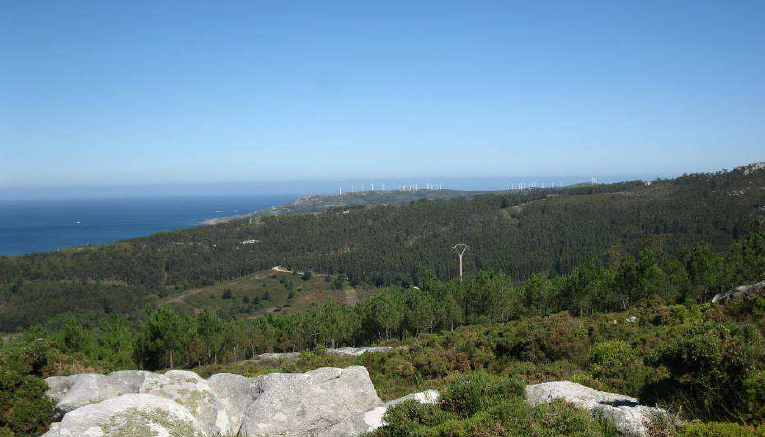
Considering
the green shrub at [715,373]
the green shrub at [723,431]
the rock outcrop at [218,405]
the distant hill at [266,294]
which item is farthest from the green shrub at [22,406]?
the distant hill at [266,294]

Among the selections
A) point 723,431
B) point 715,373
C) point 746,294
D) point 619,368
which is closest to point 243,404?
point 723,431

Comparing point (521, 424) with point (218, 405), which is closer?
point (521, 424)

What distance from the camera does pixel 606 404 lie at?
826 centimetres

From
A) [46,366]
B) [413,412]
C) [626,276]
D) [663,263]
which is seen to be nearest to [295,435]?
[413,412]

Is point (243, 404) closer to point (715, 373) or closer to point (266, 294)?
point (715, 373)

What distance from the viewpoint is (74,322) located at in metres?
37.3

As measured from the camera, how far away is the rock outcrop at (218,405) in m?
8.70

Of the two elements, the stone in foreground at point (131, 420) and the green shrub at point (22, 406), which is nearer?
the stone in foreground at point (131, 420)

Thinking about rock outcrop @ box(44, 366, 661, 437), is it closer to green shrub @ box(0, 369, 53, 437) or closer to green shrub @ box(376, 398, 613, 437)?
green shrub @ box(0, 369, 53, 437)

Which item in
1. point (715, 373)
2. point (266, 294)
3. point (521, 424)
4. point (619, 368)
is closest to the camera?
point (521, 424)

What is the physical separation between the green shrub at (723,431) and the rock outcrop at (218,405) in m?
4.53

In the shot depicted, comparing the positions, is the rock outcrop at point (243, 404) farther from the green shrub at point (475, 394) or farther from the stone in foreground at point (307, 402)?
the green shrub at point (475, 394)

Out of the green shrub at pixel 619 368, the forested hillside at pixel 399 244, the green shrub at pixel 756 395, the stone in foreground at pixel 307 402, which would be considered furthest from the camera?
the forested hillside at pixel 399 244

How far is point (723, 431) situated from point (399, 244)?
16737cm
